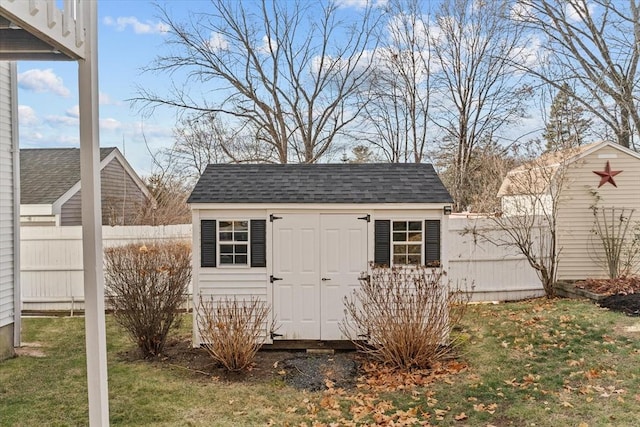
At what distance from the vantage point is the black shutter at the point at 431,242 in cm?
694

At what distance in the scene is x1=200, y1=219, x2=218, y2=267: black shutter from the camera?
23.1ft

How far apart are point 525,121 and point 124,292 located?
17.2 meters

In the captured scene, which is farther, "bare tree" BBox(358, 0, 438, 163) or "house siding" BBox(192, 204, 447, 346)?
"bare tree" BBox(358, 0, 438, 163)


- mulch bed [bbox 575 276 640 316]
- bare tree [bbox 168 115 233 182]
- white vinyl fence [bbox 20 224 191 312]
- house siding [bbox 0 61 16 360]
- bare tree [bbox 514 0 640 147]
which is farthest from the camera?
bare tree [bbox 168 115 233 182]

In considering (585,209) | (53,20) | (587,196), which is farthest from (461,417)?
(587,196)

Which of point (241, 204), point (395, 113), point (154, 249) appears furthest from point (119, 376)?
point (395, 113)

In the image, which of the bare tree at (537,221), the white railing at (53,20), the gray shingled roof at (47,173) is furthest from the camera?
the gray shingled roof at (47,173)

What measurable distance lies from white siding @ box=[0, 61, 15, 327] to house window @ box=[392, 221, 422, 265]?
603 cm

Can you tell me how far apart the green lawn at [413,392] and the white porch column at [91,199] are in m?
2.11

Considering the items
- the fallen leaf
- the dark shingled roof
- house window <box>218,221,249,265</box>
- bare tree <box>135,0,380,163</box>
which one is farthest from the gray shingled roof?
the fallen leaf

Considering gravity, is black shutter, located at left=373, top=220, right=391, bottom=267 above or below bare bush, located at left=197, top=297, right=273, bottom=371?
above

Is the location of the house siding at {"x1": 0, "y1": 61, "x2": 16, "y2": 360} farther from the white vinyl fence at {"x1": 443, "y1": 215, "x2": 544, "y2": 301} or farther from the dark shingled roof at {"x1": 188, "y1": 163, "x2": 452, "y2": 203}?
the white vinyl fence at {"x1": 443, "y1": 215, "x2": 544, "y2": 301}

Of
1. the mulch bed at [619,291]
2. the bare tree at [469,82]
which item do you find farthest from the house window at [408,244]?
the bare tree at [469,82]

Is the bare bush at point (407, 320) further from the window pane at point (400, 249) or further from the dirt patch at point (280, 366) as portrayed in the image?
the dirt patch at point (280, 366)
